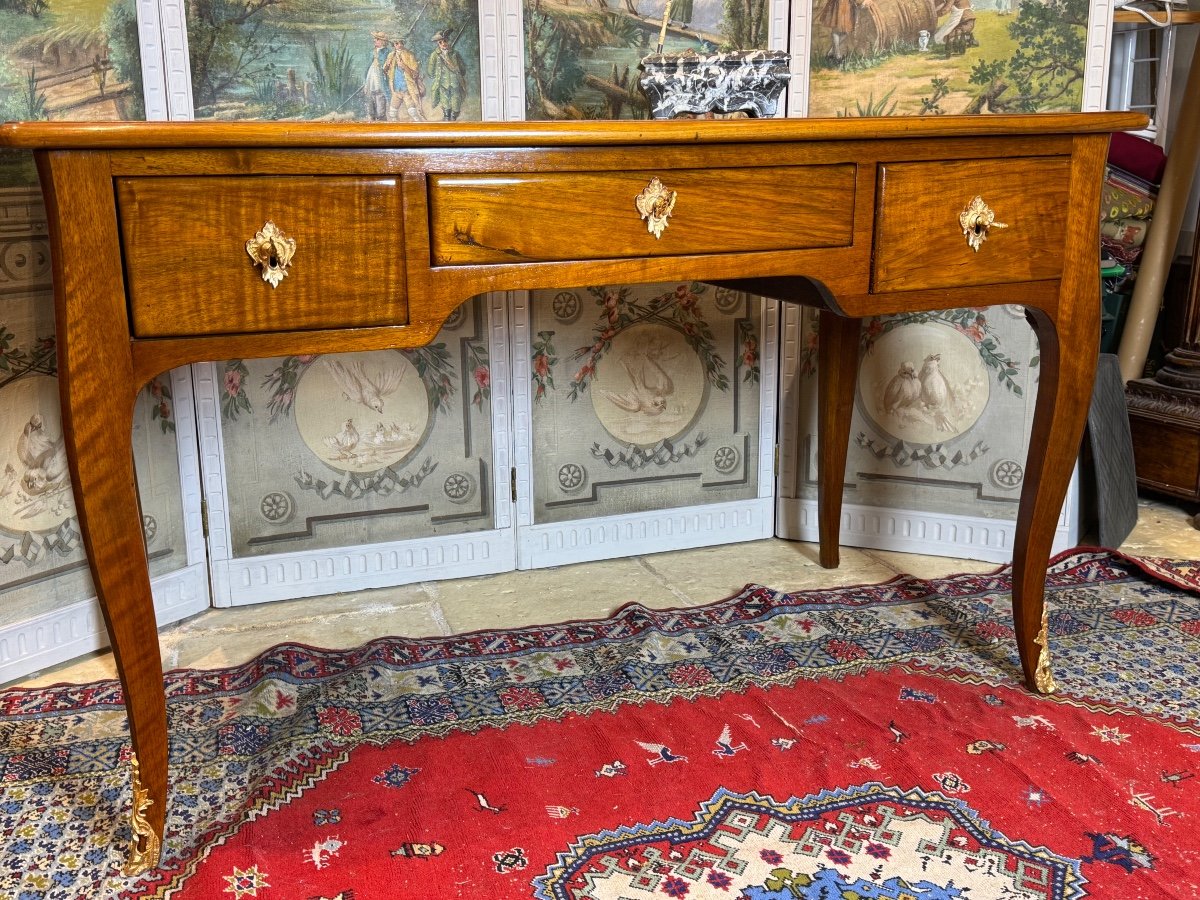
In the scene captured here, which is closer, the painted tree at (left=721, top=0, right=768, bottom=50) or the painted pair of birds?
the painted tree at (left=721, top=0, right=768, bottom=50)

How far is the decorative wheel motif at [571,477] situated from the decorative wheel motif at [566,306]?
370mm

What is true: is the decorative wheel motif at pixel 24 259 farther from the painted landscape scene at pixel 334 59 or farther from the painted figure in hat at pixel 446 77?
the painted figure in hat at pixel 446 77

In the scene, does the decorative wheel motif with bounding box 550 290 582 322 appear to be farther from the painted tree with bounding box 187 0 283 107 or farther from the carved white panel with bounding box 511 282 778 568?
the painted tree with bounding box 187 0 283 107

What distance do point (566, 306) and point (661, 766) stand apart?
49.3 inches

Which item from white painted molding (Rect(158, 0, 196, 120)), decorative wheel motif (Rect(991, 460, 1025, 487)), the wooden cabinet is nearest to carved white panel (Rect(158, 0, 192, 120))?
white painted molding (Rect(158, 0, 196, 120))

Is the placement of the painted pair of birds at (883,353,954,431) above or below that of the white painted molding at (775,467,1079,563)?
above

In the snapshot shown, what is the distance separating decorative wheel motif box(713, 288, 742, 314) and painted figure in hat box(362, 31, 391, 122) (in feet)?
3.08

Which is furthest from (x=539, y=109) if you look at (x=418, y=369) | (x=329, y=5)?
(x=418, y=369)

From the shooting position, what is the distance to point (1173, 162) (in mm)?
3576

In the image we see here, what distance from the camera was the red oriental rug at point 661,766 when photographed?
64.1 inches

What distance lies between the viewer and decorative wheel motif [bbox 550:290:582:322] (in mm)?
2760

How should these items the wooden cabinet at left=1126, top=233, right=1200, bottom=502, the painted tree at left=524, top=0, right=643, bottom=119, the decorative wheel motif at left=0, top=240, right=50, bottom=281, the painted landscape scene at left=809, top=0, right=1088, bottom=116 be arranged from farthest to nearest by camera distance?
the wooden cabinet at left=1126, top=233, right=1200, bottom=502 → the painted landscape scene at left=809, top=0, right=1088, bottom=116 → the painted tree at left=524, top=0, right=643, bottom=119 → the decorative wheel motif at left=0, top=240, right=50, bottom=281

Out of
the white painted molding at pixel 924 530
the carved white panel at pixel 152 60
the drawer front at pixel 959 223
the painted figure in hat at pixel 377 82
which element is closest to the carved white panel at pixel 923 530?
the white painted molding at pixel 924 530

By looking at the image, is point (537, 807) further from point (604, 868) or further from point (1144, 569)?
point (1144, 569)
